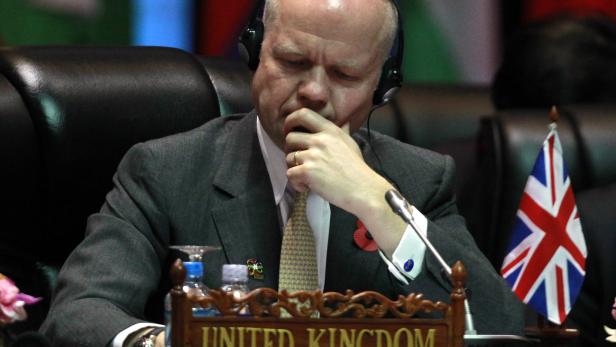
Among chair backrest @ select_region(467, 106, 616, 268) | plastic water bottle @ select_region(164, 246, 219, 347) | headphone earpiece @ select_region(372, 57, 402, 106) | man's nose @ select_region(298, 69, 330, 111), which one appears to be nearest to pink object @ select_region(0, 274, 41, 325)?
plastic water bottle @ select_region(164, 246, 219, 347)

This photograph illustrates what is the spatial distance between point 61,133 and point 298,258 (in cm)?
66

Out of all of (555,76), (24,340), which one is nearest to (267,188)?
(24,340)

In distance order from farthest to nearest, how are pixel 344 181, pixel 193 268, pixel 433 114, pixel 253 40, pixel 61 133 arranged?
pixel 433 114, pixel 61 133, pixel 253 40, pixel 344 181, pixel 193 268

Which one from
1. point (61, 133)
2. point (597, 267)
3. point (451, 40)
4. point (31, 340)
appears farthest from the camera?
point (451, 40)

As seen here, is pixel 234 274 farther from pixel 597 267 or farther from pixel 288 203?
pixel 597 267

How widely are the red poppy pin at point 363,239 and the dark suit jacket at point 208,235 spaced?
0.01 metres

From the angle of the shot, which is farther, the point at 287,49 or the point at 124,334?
→ the point at 287,49

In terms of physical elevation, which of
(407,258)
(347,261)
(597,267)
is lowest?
(597,267)

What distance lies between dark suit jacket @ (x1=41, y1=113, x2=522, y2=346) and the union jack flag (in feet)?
0.19

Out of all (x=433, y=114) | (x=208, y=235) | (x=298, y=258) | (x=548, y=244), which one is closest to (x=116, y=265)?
(x=208, y=235)

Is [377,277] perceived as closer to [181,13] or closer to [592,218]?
[592,218]

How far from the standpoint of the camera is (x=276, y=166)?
8.97 feet

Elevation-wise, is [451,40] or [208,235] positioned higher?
[208,235]

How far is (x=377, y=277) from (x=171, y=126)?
2.05 ft
